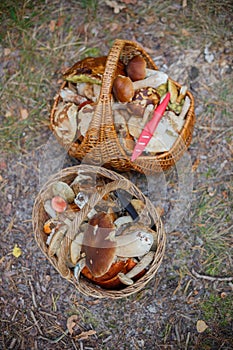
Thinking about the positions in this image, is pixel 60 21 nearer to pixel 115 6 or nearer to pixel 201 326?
pixel 115 6

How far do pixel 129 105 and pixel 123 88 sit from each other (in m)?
0.11

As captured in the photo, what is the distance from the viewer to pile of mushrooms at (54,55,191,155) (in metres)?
2.66

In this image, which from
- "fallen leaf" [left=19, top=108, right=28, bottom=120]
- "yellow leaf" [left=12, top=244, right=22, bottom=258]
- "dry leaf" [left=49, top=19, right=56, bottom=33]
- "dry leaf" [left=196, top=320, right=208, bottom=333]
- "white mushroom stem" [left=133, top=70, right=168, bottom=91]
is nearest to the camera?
"white mushroom stem" [left=133, top=70, right=168, bottom=91]

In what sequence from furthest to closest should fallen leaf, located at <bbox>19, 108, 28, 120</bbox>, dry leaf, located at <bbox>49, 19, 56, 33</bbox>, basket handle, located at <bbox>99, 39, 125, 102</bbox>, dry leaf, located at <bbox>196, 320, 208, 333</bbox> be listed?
dry leaf, located at <bbox>49, 19, 56, 33</bbox> → fallen leaf, located at <bbox>19, 108, 28, 120</bbox> → dry leaf, located at <bbox>196, 320, 208, 333</bbox> → basket handle, located at <bbox>99, 39, 125, 102</bbox>

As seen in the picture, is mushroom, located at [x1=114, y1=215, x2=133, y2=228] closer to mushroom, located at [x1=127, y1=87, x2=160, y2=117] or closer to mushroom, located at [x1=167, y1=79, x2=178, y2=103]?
mushroom, located at [x1=127, y1=87, x2=160, y2=117]

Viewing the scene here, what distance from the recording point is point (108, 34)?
3311 mm

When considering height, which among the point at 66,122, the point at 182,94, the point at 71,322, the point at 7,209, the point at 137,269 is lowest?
the point at 71,322

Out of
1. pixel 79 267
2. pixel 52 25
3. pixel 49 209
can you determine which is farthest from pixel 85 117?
pixel 52 25

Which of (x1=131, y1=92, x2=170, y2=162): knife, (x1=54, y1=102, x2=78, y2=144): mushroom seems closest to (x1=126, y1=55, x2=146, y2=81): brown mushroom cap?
(x1=131, y1=92, x2=170, y2=162): knife

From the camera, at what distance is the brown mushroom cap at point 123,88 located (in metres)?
2.62

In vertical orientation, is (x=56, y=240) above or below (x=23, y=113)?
below

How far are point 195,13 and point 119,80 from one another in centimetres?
107

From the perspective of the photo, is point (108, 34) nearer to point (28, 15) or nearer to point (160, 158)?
point (28, 15)

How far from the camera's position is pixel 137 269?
2590mm
